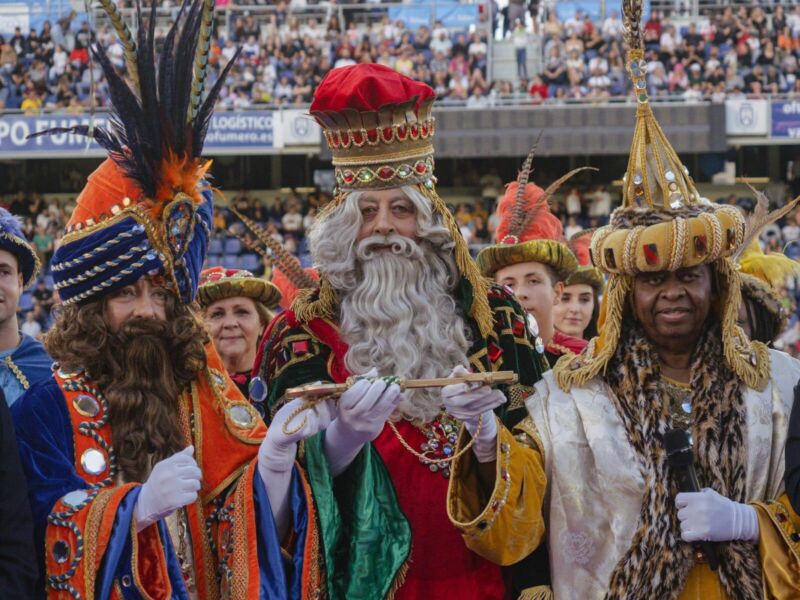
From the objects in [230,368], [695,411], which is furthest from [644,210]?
[230,368]

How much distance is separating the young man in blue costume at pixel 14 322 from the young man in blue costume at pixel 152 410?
1125 millimetres

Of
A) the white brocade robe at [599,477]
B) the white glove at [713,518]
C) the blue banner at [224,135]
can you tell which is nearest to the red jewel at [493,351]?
the white brocade robe at [599,477]

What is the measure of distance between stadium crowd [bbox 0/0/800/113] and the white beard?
20643 mm

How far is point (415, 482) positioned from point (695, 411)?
3.33ft

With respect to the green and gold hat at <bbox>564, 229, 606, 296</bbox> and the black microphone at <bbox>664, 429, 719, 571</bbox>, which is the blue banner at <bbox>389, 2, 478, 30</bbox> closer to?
the green and gold hat at <bbox>564, 229, 606, 296</bbox>

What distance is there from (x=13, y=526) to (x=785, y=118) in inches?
906

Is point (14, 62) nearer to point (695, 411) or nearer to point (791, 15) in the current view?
point (791, 15)

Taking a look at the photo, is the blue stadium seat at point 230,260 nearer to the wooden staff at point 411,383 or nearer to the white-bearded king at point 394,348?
the white-bearded king at point 394,348

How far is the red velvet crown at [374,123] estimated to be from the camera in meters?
5.22

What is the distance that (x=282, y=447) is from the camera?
452 centimetres

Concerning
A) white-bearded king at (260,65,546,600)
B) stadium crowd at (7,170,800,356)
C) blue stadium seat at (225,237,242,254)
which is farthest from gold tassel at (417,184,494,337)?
blue stadium seat at (225,237,242,254)

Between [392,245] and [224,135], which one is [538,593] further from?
[224,135]

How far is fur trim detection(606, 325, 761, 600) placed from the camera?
4457 millimetres

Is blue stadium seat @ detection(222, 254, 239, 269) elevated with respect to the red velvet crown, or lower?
lower
